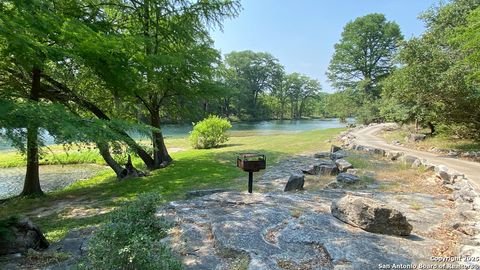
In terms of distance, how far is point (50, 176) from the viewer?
1485cm

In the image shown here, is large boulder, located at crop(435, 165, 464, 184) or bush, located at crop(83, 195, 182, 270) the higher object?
bush, located at crop(83, 195, 182, 270)

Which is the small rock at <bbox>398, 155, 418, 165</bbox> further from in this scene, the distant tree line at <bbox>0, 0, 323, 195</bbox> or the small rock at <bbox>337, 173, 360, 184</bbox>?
the distant tree line at <bbox>0, 0, 323, 195</bbox>

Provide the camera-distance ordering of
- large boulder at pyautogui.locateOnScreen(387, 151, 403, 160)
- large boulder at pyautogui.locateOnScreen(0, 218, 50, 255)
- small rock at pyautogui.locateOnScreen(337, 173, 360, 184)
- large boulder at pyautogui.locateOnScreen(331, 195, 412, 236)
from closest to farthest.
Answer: large boulder at pyautogui.locateOnScreen(0, 218, 50, 255) → large boulder at pyautogui.locateOnScreen(331, 195, 412, 236) → small rock at pyautogui.locateOnScreen(337, 173, 360, 184) → large boulder at pyautogui.locateOnScreen(387, 151, 403, 160)

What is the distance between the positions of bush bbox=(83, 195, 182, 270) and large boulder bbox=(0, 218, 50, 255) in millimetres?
1907

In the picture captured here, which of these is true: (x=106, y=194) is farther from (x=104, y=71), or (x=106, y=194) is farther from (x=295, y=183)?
(x=295, y=183)

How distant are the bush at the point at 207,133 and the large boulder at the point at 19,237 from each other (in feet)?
52.1

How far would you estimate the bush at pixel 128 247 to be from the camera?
2.58 m

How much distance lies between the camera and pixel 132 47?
902 centimetres

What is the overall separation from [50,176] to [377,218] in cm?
1469

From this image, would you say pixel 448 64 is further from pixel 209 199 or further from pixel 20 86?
pixel 20 86

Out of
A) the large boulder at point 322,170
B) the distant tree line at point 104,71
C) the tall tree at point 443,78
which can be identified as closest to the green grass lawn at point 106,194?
the distant tree line at point 104,71

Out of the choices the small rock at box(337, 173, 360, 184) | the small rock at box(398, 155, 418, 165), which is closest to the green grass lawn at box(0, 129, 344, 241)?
the small rock at box(337, 173, 360, 184)

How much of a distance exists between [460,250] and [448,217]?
1.63 m

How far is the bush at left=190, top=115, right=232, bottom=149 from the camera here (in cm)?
2031
